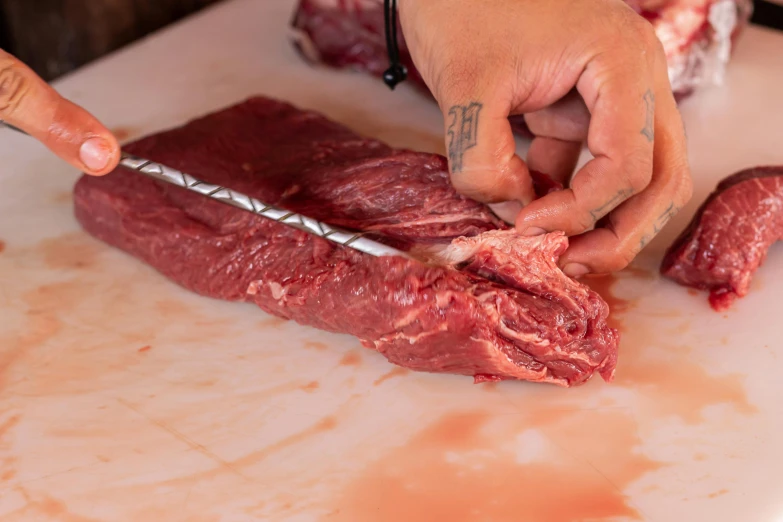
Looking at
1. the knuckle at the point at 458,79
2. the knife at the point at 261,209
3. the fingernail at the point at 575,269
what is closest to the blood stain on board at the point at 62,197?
the knife at the point at 261,209

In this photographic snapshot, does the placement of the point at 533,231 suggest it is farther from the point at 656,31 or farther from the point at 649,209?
the point at 656,31

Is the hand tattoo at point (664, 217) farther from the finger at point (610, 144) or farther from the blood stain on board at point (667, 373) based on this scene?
the blood stain on board at point (667, 373)

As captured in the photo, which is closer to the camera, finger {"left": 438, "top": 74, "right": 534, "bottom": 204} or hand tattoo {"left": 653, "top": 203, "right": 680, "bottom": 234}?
finger {"left": 438, "top": 74, "right": 534, "bottom": 204}

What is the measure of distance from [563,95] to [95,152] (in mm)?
1310

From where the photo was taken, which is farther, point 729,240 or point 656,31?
point 656,31

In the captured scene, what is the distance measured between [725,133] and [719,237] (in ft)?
3.04

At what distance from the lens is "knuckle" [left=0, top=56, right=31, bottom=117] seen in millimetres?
2174

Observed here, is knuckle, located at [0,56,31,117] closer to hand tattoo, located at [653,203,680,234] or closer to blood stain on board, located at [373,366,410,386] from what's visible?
blood stain on board, located at [373,366,410,386]

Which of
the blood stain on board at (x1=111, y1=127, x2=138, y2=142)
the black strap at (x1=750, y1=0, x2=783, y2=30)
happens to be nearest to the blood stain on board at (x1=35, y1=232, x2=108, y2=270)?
the blood stain on board at (x1=111, y1=127, x2=138, y2=142)

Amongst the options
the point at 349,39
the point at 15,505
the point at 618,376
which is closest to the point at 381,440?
the point at 618,376

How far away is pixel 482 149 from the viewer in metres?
2.28

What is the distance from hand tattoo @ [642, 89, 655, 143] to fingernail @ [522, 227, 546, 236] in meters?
0.37

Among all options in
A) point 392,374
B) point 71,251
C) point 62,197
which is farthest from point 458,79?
point 62,197

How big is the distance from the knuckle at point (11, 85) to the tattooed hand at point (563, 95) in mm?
1094
